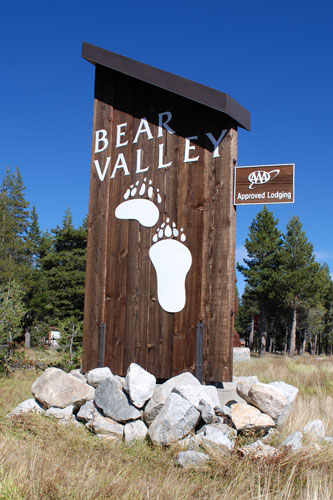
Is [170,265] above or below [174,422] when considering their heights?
above

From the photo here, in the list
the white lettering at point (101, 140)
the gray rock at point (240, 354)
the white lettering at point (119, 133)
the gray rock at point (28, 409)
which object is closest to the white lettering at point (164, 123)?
the white lettering at point (119, 133)

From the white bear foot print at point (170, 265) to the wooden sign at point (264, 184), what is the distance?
107cm

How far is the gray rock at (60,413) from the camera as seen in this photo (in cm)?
592

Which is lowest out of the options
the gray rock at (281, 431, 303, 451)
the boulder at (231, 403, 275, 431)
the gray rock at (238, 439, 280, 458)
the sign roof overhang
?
the gray rock at (238, 439, 280, 458)

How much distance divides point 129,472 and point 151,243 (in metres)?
3.67

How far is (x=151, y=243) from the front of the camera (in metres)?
7.17

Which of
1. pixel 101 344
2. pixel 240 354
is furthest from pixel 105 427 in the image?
pixel 240 354

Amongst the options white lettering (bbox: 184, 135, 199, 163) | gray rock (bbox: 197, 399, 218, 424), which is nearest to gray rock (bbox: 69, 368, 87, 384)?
gray rock (bbox: 197, 399, 218, 424)

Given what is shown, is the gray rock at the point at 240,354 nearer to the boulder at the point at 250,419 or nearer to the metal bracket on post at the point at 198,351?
the metal bracket on post at the point at 198,351

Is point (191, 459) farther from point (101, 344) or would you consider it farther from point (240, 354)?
point (240, 354)

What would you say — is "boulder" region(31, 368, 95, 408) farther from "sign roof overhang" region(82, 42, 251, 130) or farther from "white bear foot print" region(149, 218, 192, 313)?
"sign roof overhang" region(82, 42, 251, 130)

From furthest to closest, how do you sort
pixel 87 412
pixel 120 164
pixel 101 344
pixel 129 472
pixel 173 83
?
pixel 120 164 → pixel 101 344 → pixel 173 83 → pixel 87 412 → pixel 129 472

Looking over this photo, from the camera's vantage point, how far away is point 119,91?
805 centimetres

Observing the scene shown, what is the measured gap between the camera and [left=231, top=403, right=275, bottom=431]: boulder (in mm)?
5048
